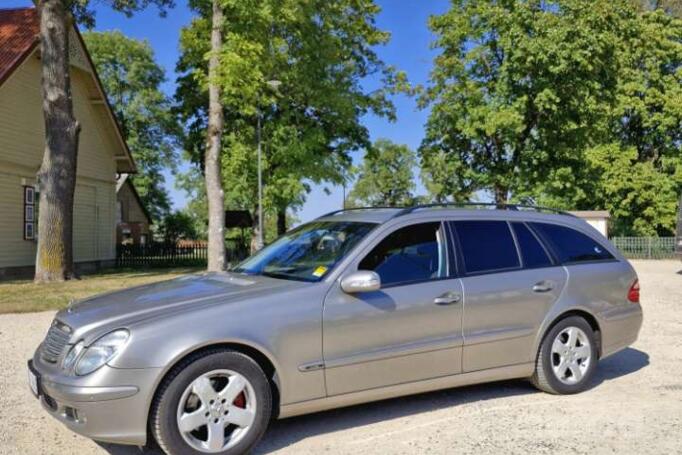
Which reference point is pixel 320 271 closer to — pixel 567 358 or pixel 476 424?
pixel 476 424

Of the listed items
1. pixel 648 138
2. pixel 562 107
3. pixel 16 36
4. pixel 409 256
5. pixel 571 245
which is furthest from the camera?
pixel 648 138

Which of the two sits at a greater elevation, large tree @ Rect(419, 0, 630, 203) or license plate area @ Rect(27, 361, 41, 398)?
large tree @ Rect(419, 0, 630, 203)

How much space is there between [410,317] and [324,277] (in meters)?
0.74

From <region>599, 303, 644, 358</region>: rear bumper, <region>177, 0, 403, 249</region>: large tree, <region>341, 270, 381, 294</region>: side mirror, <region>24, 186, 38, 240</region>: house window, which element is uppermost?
<region>177, 0, 403, 249</region>: large tree

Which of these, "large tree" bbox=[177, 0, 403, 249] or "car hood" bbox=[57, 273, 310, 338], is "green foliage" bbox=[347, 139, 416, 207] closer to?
"large tree" bbox=[177, 0, 403, 249]

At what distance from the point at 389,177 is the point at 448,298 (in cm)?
7503

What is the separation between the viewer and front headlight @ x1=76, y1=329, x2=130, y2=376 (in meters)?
3.84

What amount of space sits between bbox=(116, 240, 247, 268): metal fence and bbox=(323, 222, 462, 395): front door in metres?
23.5

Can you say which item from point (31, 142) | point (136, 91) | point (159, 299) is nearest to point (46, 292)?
point (31, 142)

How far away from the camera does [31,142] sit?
2025cm

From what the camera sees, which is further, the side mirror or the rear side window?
the rear side window

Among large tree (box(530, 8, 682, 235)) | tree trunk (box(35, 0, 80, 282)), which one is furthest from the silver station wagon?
large tree (box(530, 8, 682, 235))

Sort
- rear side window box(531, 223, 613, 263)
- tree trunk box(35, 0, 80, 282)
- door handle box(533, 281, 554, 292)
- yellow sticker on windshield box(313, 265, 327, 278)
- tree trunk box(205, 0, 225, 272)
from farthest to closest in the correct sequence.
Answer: tree trunk box(205, 0, 225, 272) < tree trunk box(35, 0, 80, 282) < rear side window box(531, 223, 613, 263) < door handle box(533, 281, 554, 292) < yellow sticker on windshield box(313, 265, 327, 278)

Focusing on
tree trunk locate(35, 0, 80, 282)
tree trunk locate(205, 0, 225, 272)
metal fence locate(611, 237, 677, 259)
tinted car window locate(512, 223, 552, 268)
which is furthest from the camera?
metal fence locate(611, 237, 677, 259)
